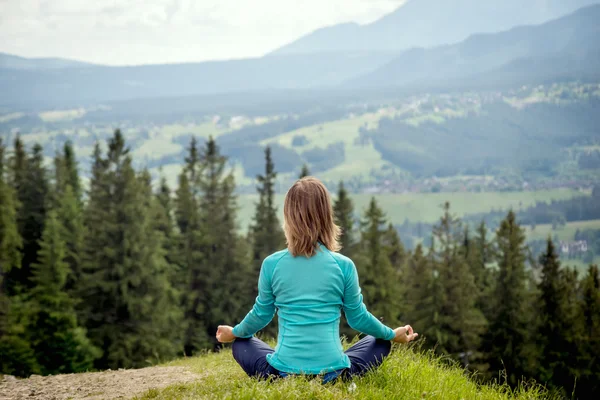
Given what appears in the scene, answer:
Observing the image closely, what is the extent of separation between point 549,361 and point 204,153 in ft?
92.4

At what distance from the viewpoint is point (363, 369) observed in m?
6.23

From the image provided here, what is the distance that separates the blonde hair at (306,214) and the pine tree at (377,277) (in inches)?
1248

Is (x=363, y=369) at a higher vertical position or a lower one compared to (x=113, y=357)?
higher

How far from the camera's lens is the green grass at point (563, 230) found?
585 ft

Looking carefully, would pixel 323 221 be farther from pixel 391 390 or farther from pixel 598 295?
pixel 598 295

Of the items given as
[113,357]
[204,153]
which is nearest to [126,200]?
[113,357]

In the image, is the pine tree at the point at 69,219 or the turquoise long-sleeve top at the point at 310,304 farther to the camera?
the pine tree at the point at 69,219

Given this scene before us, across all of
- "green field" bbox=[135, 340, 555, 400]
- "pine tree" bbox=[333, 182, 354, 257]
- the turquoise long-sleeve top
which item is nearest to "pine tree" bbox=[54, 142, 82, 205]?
"pine tree" bbox=[333, 182, 354, 257]

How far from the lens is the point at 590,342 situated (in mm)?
34469

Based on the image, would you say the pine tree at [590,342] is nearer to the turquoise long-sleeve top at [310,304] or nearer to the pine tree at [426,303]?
the pine tree at [426,303]

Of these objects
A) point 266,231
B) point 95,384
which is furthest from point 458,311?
point 95,384

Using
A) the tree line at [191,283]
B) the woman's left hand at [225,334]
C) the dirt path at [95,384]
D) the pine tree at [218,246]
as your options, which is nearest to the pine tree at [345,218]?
the tree line at [191,283]

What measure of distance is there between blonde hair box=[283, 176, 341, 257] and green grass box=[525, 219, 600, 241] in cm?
18451

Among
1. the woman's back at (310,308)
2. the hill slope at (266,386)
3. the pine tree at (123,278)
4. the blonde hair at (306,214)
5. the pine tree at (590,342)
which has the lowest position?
the pine tree at (590,342)
